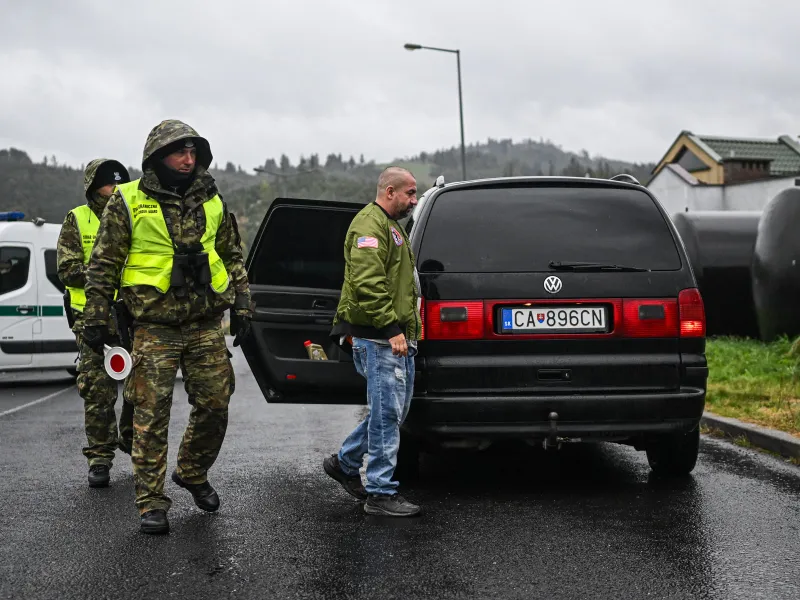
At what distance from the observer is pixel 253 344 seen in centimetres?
573

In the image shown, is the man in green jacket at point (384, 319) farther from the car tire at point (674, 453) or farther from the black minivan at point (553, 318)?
the car tire at point (674, 453)

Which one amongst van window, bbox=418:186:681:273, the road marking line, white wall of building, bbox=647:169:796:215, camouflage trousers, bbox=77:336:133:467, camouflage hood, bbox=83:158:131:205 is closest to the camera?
van window, bbox=418:186:681:273

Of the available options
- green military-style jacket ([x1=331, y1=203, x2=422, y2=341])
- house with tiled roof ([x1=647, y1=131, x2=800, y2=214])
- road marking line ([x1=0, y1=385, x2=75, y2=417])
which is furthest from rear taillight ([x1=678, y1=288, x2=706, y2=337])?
house with tiled roof ([x1=647, y1=131, x2=800, y2=214])

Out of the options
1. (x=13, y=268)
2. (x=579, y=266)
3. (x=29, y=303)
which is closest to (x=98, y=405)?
(x=579, y=266)

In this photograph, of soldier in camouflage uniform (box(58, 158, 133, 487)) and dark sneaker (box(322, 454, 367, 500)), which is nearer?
dark sneaker (box(322, 454, 367, 500))

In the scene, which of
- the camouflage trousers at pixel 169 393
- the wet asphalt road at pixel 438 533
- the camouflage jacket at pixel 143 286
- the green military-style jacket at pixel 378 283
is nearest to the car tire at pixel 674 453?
the wet asphalt road at pixel 438 533

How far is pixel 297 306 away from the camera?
5.77 meters

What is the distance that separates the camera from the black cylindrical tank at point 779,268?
1370cm

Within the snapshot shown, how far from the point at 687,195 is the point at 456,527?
37160 millimetres

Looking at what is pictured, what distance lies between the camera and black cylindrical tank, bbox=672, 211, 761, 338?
1600 cm

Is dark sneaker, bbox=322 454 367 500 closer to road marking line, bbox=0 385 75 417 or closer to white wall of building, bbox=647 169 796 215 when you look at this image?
road marking line, bbox=0 385 75 417

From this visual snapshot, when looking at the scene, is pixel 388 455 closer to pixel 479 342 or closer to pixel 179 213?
pixel 479 342

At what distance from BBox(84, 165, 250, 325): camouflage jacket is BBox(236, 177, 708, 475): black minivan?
1.16 metres

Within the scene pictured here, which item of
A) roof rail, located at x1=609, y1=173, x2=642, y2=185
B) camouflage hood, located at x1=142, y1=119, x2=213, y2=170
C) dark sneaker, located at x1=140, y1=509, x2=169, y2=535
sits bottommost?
dark sneaker, located at x1=140, y1=509, x2=169, y2=535
